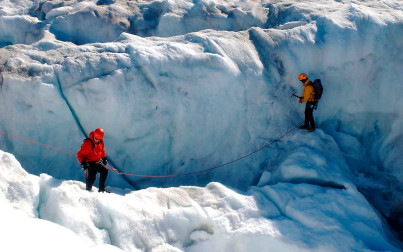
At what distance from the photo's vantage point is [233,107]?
24.3ft

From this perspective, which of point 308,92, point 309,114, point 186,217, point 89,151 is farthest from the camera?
point 309,114

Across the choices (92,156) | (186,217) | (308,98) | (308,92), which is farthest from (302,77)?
(92,156)

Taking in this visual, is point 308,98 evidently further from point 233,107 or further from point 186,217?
point 186,217

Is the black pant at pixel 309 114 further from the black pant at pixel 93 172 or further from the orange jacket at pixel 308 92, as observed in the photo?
the black pant at pixel 93 172

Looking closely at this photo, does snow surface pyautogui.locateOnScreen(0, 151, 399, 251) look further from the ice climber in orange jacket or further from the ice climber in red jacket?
the ice climber in orange jacket

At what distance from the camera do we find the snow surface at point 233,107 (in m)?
6.51

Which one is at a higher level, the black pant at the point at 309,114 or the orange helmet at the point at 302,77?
the orange helmet at the point at 302,77

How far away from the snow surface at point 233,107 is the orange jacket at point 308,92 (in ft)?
1.95

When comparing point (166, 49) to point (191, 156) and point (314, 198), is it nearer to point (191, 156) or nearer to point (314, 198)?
point (191, 156)

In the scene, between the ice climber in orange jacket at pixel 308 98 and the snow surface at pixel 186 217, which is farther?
the ice climber in orange jacket at pixel 308 98

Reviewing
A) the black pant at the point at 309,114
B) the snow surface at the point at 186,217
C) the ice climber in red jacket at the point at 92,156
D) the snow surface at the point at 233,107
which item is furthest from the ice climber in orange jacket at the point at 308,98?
the ice climber in red jacket at the point at 92,156

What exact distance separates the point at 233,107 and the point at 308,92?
1.52 meters

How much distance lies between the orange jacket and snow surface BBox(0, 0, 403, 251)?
23.4 inches

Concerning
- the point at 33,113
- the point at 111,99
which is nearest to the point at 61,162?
the point at 33,113
